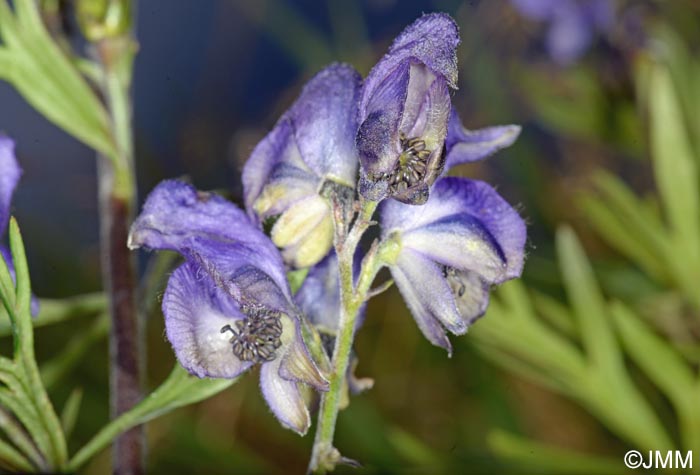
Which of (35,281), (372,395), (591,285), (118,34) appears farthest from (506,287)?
(35,281)

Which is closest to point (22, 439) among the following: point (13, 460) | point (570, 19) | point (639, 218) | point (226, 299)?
point (13, 460)

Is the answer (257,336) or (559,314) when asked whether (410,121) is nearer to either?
(257,336)

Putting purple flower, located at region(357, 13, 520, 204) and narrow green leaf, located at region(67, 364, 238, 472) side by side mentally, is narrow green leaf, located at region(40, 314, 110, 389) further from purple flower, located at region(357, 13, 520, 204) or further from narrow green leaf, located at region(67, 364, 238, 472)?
purple flower, located at region(357, 13, 520, 204)

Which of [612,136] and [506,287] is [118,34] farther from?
[612,136]

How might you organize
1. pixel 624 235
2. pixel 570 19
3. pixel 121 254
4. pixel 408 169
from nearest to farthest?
1. pixel 408 169
2. pixel 121 254
3. pixel 624 235
4. pixel 570 19

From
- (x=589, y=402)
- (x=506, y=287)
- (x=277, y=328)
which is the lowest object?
(x=589, y=402)

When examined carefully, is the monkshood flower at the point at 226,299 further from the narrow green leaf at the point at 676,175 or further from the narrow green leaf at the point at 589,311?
the narrow green leaf at the point at 676,175

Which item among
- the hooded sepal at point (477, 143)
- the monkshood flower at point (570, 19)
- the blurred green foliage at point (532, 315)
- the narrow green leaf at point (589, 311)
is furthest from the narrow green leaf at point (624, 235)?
the hooded sepal at point (477, 143)
